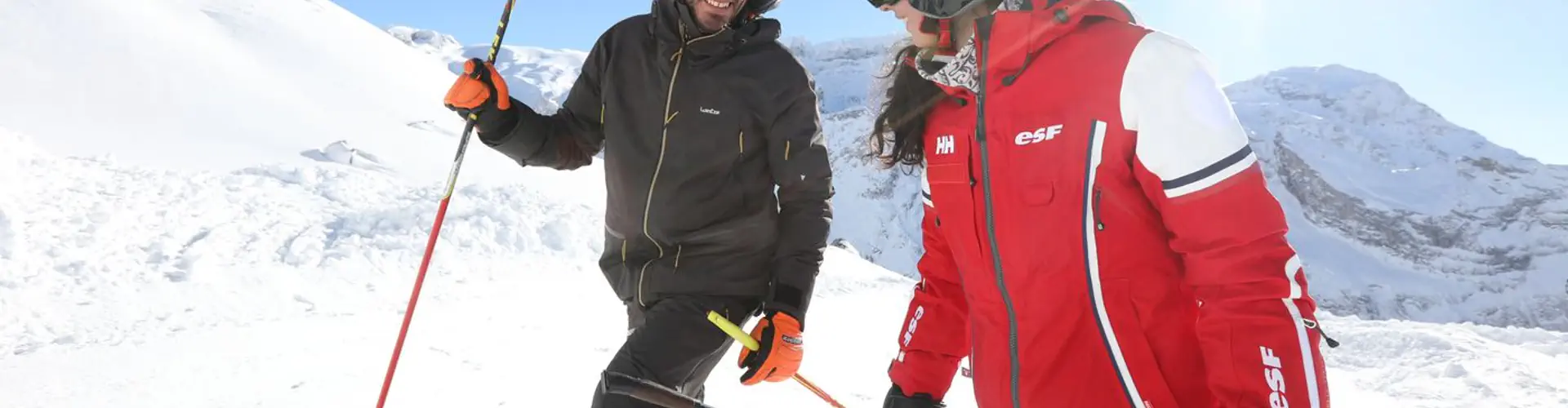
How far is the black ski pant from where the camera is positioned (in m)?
2.25

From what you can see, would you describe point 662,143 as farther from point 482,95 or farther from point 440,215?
point 440,215

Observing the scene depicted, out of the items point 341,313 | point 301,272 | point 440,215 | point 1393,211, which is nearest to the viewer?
point 440,215

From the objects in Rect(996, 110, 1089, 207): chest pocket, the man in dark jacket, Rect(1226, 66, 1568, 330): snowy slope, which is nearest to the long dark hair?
Rect(996, 110, 1089, 207): chest pocket

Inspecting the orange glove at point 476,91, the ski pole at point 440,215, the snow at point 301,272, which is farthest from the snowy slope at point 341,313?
the orange glove at point 476,91

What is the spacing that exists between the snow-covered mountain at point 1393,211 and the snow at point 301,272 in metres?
90.2

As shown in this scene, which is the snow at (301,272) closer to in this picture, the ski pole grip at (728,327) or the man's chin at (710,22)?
the man's chin at (710,22)

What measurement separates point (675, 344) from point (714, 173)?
561 millimetres

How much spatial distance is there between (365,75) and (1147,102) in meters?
18.2

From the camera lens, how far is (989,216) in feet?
5.16

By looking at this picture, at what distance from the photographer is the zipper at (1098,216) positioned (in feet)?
4.44

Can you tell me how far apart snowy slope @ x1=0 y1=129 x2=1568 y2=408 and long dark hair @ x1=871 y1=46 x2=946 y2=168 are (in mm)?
2394

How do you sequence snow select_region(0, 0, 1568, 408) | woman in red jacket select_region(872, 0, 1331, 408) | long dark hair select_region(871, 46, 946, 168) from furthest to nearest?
snow select_region(0, 0, 1568, 408), long dark hair select_region(871, 46, 946, 168), woman in red jacket select_region(872, 0, 1331, 408)

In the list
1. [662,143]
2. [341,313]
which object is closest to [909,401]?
[662,143]

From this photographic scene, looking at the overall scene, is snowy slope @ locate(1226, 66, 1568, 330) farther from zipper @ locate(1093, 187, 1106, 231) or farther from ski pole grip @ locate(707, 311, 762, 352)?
zipper @ locate(1093, 187, 1106, 231)
